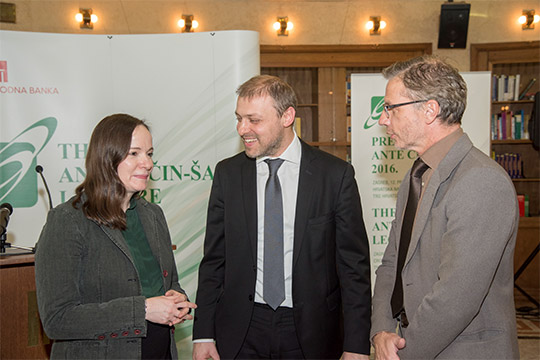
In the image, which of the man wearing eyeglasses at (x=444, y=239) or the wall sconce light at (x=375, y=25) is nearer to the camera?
the man wearing eyeglasses at (x=444, y=239)

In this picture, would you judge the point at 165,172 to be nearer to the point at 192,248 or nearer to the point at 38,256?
the point at 192,248

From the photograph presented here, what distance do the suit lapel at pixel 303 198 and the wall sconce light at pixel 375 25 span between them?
472 centimetres

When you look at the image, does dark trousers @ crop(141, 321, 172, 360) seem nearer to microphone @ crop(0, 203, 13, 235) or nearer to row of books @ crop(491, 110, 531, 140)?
microphone @ crop(0, 203, 13, 235)

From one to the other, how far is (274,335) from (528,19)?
592cm

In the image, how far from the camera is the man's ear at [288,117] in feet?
7.27

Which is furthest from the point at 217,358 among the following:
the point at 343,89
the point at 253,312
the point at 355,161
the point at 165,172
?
the point at 343,89

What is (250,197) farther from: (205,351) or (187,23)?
(187,23)

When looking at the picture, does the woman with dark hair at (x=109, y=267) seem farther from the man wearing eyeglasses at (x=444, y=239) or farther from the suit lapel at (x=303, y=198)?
the man wearing eyeglasses at (x=444, y=239)

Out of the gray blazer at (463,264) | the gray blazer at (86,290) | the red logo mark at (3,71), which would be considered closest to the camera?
the gray blazer at (463,264)

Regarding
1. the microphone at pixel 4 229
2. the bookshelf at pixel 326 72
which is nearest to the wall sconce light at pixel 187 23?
the bookshelf at pixel 326 72

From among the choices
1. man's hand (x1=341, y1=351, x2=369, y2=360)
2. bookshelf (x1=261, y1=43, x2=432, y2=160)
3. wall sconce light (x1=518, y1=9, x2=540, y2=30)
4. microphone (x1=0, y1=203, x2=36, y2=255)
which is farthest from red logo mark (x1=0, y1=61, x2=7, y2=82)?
wall sconce light (x1=518, y1=9, x2=540, y2=30)

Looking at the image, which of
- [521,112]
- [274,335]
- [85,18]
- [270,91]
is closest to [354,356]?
[274,335]

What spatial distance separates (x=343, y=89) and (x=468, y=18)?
171 cm

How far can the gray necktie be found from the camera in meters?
2.10
